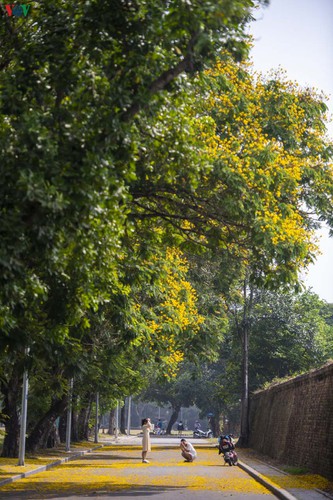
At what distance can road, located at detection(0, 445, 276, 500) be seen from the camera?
767 inches

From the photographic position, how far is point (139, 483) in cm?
2352

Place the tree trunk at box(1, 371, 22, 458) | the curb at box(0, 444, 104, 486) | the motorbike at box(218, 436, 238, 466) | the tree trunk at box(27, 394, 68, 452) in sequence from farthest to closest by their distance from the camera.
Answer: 1. the tree trunk at box(27, 394, 68, 452)
2. the tree trunk at box(1, 371, 22, 458)
3. the motorbike at box(218, 436, 238, 466)
4. the curb at box(0, 444, 104, 486)

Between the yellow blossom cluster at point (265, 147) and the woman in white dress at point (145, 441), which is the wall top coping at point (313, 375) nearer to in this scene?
the yellow blossom cluster at point (265, 147)

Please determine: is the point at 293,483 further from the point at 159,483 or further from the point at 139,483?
the point at 139,483

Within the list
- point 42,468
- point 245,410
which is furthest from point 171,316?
point 245,410

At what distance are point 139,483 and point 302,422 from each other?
7.75 m

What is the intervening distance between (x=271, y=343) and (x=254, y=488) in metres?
41.7

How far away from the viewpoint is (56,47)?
14805 millimetres

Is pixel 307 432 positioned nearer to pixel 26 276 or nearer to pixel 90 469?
pixel 90 469

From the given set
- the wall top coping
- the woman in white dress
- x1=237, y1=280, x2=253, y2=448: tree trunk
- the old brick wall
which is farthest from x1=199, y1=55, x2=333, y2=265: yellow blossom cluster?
x1=237, y1=280, x2=253, y2=448: tree trunk

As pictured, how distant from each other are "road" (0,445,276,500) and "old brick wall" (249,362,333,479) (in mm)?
1840

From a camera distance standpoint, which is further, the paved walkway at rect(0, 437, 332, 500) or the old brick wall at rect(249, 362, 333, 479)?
the old brick wall at rect(249, 362, 333, 479)

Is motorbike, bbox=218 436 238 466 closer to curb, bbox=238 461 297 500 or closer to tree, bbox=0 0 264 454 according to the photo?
curb, bbox=238 461 297 500

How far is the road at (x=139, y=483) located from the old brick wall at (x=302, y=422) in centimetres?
184
